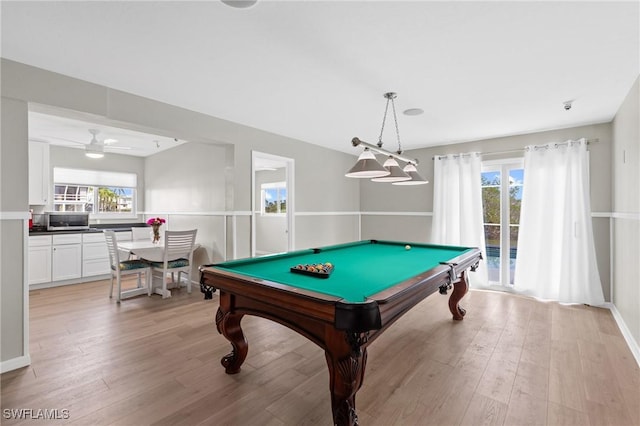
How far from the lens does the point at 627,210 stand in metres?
2.97

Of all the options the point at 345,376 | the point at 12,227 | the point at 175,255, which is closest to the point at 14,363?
the point at 12,227

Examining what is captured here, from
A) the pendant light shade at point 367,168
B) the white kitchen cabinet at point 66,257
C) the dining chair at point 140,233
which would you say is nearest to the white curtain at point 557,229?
the pendant light shade at point 367,168

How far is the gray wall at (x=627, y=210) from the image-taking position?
2.62 meters

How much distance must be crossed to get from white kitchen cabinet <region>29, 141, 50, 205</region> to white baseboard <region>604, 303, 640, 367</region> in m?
7.81

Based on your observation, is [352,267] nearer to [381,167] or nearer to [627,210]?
[381,167]

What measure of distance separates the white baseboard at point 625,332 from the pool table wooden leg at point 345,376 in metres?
2.48

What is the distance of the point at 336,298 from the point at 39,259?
5.36 metres

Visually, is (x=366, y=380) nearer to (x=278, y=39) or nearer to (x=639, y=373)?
(x=639, y=373)

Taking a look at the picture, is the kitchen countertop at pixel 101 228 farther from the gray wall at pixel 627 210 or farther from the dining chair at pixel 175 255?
the gray wall at pixel 627 210

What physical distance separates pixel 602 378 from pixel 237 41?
3.50 meters

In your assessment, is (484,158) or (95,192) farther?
(95,192)

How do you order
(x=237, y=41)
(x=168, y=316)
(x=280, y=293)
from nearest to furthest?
(x=280, y=293) < (x=237, y=41) < (x=168, y=316)

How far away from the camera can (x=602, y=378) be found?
2166 millimetres

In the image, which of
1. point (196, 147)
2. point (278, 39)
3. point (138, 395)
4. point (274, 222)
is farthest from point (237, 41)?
point (274, 222)
